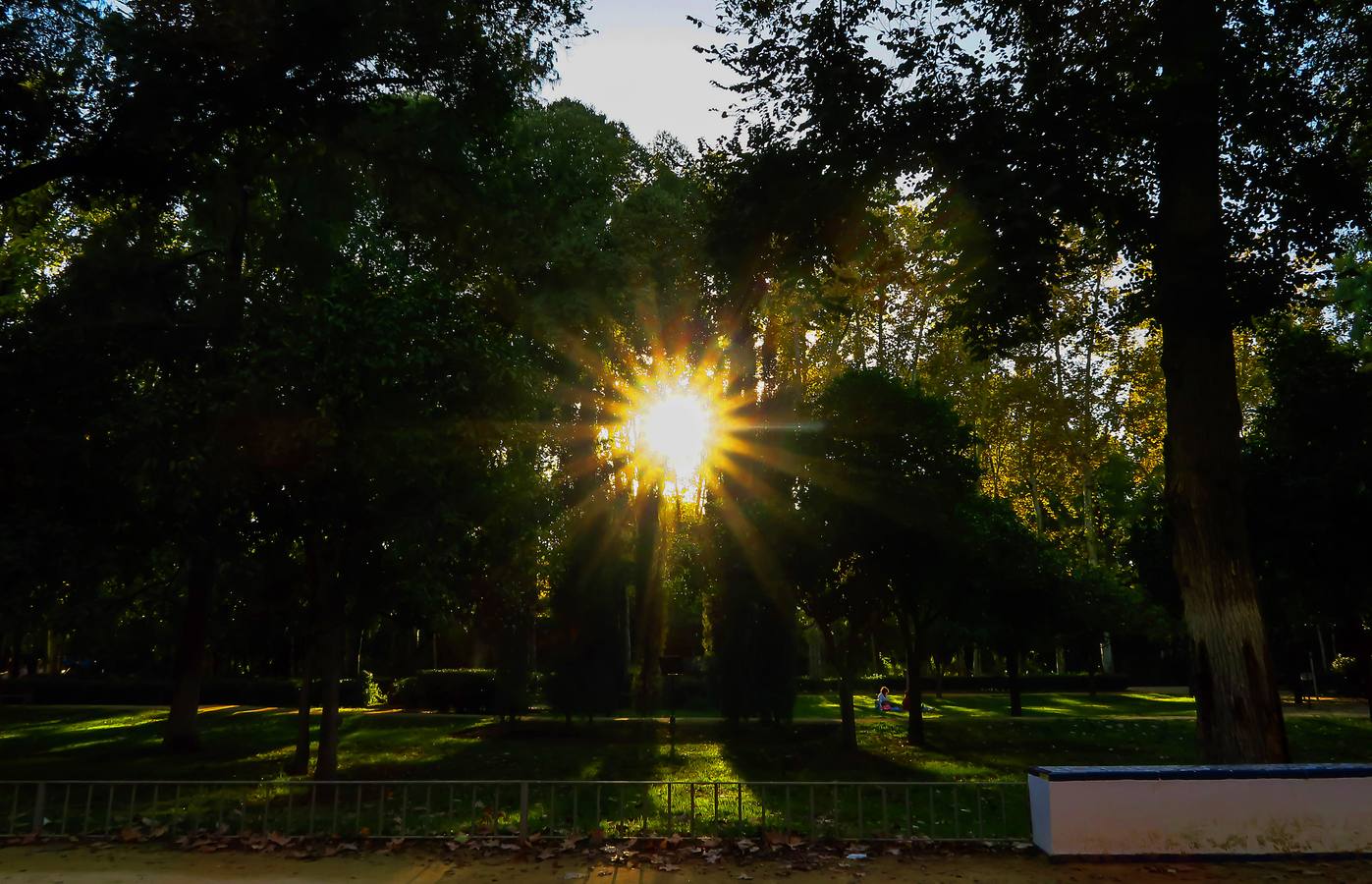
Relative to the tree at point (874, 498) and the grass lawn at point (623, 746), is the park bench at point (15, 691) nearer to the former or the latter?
the grass lawn at point (623, 746)

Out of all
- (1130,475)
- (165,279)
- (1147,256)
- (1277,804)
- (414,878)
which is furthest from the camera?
(1130,475)

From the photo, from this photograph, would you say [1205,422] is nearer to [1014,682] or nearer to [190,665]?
[190,665]

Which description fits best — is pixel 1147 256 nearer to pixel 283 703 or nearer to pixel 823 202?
pixel 823 202

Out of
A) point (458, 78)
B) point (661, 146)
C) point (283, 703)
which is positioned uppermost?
point (661, 146)

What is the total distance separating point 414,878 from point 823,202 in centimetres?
928

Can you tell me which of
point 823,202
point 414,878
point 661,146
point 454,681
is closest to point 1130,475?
point 661,146

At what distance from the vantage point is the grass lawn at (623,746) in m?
17.9

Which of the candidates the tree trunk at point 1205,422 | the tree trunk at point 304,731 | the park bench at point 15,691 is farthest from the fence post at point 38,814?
the park bench at point 15,691

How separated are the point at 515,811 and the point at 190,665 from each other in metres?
12.9

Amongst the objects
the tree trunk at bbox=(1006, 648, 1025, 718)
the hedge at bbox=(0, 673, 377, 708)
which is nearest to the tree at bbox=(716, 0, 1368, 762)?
the tree trunk at bbox=(1006, 648, 1025, 718)

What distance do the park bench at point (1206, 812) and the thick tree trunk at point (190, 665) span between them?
726 inches

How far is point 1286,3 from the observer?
1140 centimetres

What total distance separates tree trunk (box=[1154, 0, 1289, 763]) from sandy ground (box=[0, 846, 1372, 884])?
1.85m

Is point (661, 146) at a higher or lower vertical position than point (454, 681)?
higher
